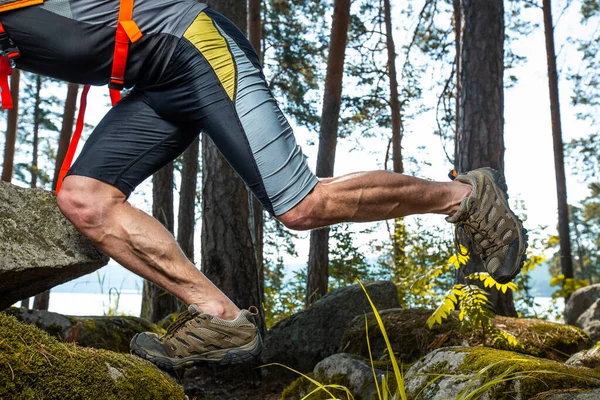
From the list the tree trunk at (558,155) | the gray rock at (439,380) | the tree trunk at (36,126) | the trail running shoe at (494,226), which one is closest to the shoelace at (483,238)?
the trail running shoe at (494,226)

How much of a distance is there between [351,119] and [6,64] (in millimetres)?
14266

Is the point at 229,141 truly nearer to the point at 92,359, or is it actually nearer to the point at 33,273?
the point at 92,359

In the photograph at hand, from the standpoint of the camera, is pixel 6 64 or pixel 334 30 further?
pixel 334 30

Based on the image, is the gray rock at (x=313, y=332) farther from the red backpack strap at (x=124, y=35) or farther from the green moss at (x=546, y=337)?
the red backpack strap at (x=124, y=35)

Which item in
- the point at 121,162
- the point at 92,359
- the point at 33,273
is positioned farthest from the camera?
the point at 33,273

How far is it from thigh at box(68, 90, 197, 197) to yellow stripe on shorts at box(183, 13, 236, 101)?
40cm

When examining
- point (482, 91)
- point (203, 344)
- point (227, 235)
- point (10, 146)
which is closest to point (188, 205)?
point (10, 146)

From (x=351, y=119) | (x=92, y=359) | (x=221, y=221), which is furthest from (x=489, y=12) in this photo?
(x=351, y=119)

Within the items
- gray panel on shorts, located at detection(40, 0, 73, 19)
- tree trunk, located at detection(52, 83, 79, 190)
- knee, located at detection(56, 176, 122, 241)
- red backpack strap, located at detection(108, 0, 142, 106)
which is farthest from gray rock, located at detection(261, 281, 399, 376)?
tree trunk, located at detection(52, 83, 79, 190)

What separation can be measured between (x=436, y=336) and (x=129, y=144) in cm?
250

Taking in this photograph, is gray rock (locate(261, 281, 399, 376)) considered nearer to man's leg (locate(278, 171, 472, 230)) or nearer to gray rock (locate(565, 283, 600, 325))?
man's leg (locate(278, 171, 472, 230))

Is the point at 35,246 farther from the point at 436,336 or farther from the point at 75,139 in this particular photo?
the point at 436,336

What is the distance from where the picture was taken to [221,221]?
18.9ft

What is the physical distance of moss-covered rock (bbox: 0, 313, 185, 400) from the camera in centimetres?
183
